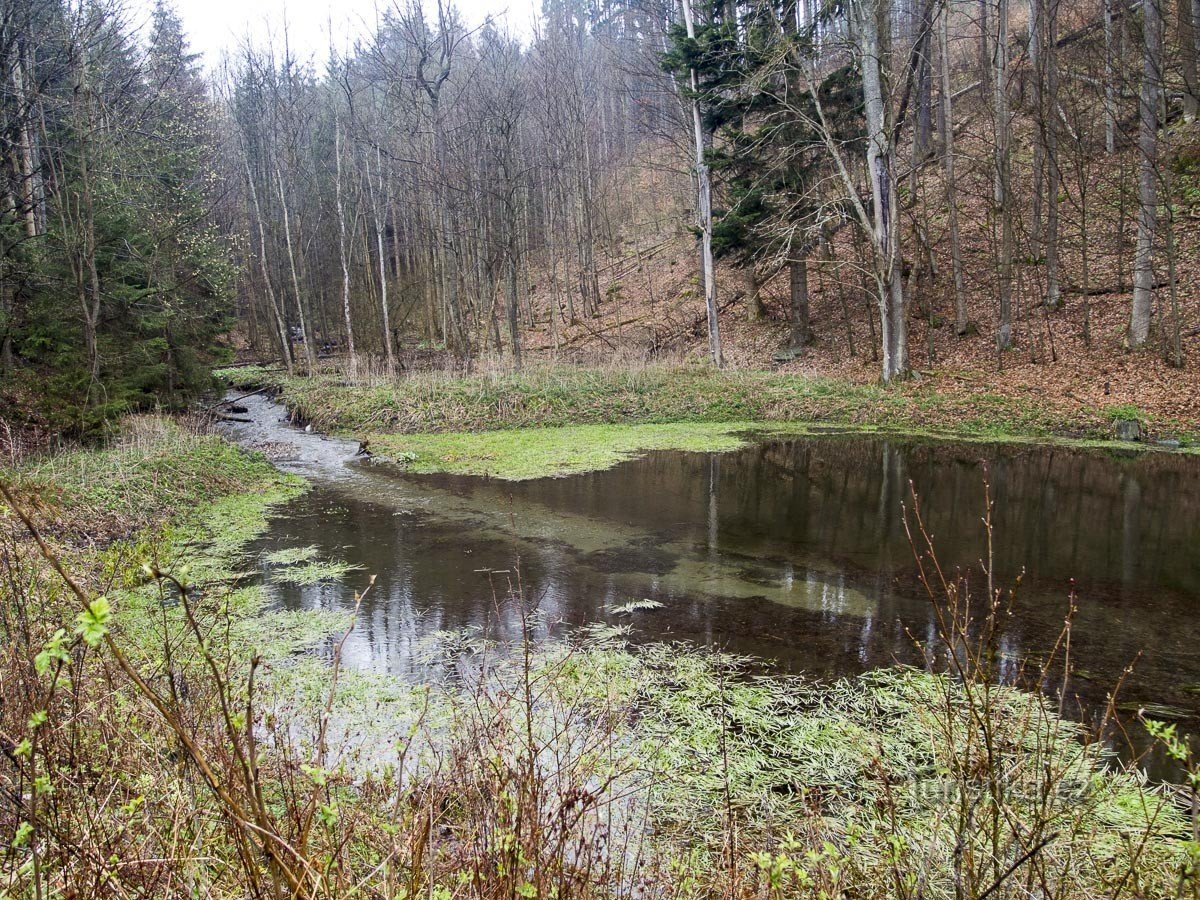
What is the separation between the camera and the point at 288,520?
30.2ft

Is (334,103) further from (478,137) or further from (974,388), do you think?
(974,388)

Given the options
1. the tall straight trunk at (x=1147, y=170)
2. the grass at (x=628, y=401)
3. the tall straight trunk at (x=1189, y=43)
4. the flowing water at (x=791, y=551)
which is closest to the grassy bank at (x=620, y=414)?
the grass at (x=628, y=401)

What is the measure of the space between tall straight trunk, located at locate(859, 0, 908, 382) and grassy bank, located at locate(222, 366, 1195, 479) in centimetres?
112

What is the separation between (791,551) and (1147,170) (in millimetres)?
12509

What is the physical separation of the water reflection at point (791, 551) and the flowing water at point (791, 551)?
29 millimetres

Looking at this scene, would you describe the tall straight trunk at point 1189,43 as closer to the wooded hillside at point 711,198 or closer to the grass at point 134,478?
the wooded hillside at point 711,198

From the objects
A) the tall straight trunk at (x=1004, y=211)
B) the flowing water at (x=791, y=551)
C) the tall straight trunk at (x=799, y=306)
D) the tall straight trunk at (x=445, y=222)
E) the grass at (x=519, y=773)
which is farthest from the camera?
the tall straight trunk at (x=445, y=222)

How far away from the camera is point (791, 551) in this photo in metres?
7.48

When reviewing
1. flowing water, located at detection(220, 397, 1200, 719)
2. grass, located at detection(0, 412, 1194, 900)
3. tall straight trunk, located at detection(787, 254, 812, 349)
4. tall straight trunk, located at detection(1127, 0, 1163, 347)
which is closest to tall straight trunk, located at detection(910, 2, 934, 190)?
tall straight trunk, located at detection(787, 254, 812, 349)

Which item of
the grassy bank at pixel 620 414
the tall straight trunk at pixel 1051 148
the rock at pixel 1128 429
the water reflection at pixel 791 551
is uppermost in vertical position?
the tall straight trunk at pixel 1051 148

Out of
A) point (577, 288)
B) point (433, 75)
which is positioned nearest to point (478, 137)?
point (433, 75)

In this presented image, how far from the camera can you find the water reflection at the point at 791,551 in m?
5.34

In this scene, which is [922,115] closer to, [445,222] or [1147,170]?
[1147,170]

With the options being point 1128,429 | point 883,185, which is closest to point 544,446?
point 883,185
